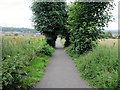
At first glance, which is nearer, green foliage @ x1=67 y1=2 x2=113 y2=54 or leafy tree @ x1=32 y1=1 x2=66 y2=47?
green foliage @ x1=67 y1=2 x2=113 y2=54

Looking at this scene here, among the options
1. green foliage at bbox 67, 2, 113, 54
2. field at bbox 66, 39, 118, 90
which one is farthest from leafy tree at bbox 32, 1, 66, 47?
field at bbox 66, 39, 118, 90

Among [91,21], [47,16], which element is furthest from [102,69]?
[47,16]

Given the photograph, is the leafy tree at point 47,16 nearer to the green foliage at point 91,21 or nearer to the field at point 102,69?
the green foliage at point 91,21

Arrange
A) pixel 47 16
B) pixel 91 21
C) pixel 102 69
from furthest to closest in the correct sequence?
pixel 47 16
pixel 91 21
pixel 102 69

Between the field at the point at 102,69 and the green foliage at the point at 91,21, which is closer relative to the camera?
the field at the point at 102,69

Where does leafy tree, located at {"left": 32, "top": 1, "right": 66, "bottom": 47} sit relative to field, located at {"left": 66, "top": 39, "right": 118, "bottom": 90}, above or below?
above

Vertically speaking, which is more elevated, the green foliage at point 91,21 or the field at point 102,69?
the green foliage at point 91,21

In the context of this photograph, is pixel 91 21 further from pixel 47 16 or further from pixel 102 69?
pixel 47 16

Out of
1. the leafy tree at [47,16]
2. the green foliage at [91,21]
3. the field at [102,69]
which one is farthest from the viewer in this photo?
the leafy tree at [47,16]

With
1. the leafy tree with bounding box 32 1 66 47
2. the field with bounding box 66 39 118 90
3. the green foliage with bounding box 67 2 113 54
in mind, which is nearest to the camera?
the field with bounding box 66 39 118 90

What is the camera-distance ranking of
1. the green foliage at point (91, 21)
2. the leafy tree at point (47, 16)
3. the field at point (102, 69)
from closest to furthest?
the field at point (102, 69)
the green foliage at point (91, 21)
the leafy tree at point (47, 16)

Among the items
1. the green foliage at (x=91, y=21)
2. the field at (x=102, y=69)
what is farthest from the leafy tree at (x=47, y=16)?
the field at (x=102, y=69)

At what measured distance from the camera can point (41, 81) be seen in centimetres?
1170

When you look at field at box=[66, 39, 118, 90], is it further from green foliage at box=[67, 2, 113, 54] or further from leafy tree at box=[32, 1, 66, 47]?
leafy tree at box=[32, 1, 66, 47]
